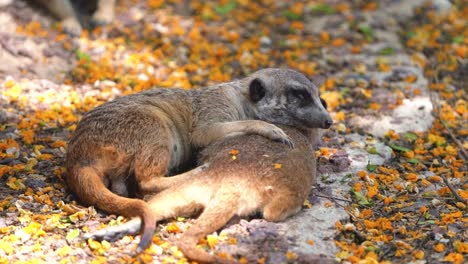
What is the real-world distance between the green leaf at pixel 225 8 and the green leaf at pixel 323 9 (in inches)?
46.2

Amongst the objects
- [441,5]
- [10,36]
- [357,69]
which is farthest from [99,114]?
[441,5]

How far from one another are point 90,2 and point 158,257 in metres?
5.95

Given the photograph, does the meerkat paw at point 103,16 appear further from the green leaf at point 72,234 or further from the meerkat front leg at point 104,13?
the green leaf at point 72,234

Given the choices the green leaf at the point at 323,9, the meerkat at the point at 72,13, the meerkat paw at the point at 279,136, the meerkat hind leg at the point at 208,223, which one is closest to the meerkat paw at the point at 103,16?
the meerkat at the point at 72,13

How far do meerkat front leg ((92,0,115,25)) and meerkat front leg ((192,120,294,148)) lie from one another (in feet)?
13.6

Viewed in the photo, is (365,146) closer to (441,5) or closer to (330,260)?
(330,260)

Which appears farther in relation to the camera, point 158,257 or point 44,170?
point 44,170

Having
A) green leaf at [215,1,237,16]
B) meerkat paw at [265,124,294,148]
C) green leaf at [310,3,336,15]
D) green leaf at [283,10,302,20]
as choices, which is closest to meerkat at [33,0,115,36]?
green leaf at [215,1,237,16]

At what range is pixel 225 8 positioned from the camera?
1016 centimetres

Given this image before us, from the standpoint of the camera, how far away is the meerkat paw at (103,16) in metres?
9.25

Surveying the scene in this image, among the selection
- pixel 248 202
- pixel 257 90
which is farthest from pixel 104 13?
pixel 248 202

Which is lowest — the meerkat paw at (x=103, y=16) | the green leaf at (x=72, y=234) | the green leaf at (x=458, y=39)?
the green leaf at (x=458, y=39)

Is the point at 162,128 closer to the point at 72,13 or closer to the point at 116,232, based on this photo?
the point at 116,232

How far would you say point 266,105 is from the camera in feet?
19.9
